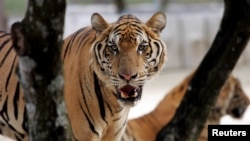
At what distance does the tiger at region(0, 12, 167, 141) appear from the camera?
169 inches

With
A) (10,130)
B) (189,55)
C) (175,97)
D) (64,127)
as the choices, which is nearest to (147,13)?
(189,55)

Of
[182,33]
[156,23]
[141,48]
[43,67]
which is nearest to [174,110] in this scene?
[156,23]

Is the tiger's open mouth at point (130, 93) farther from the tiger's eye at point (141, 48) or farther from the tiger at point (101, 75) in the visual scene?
the tiger's eye at point (141, 48)

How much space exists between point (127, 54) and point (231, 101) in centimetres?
308

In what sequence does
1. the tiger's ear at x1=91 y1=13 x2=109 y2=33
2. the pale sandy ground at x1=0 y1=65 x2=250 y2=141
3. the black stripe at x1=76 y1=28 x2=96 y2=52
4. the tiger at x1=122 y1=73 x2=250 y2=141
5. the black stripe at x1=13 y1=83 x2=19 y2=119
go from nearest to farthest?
the tiger's ear at x1=91 y1=13 x2=109 y2=33 → the black stripe at x1=76 y1=28 x2=96 y2=52 → the black stripe at x1=13 y1=83 x2=19 y2=119 → the tiger at x1=122 y1=73 x2=250 y2=141 → the pale sandy ground at x1=0 y1=65 x2=250 y2=141

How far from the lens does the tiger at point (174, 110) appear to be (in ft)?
21.2

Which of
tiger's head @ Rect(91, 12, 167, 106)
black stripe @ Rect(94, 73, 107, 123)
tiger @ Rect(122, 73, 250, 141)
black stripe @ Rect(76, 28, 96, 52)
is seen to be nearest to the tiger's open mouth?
tiger's head @ Rect(91, 12, 167, 106)

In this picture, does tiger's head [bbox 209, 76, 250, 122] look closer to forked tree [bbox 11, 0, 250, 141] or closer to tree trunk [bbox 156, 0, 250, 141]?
tree trunk [bbox 156, 0, 250, 141]

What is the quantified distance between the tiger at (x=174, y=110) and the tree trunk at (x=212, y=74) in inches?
44.7

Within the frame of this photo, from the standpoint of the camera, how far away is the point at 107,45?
4406 millimetres

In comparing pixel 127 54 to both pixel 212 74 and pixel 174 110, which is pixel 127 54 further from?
pixel 174 110

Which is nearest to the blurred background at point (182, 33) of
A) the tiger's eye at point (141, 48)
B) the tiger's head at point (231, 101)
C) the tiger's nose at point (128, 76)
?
the tiger's head at point (231, 101)

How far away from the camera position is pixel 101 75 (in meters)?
4.50

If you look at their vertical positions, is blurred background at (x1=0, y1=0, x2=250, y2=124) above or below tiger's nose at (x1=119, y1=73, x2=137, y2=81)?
below
